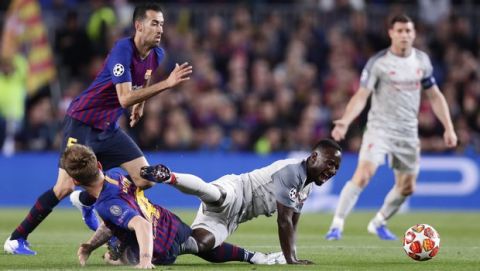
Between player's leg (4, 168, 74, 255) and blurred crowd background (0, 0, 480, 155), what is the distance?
8733 mm

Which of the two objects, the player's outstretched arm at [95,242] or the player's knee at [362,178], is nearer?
the player's outstretched arm at [95,242]

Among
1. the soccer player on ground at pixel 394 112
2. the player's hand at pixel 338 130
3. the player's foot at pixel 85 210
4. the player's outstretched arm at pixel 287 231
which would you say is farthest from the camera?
the soccer player on ground at pixel 394 112

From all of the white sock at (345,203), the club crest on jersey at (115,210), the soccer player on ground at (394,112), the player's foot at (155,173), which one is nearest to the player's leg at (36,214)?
the club crest on jersey at (115,210)

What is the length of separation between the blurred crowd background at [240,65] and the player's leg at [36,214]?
873 cm

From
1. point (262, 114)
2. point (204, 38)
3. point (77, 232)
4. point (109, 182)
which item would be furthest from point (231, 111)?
point (109, 182)

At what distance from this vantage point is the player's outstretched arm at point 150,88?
9219mm

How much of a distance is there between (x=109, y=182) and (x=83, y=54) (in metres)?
12.6

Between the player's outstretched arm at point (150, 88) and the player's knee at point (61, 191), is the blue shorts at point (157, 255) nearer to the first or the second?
the player's outstretched arm at point (150, 88)

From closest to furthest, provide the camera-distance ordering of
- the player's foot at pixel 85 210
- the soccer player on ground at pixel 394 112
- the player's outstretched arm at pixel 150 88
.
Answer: the player's outstretched arm at pixel 150 88, the player's foot at pixel 85 210, the soccer player on ground at pixel 394 112

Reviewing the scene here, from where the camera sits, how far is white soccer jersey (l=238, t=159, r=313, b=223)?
30.1 feet

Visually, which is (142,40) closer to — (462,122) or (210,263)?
(210,263)

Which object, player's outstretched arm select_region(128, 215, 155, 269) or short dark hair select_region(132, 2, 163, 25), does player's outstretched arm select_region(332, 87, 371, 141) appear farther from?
player's outstretched arm select_region(128, 215, 155, 269)

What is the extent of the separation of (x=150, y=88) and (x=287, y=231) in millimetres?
1675

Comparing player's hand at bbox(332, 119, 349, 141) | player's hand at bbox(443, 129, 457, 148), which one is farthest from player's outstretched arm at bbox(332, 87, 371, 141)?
player's hand at bbox(443, 129, 457, 148)
